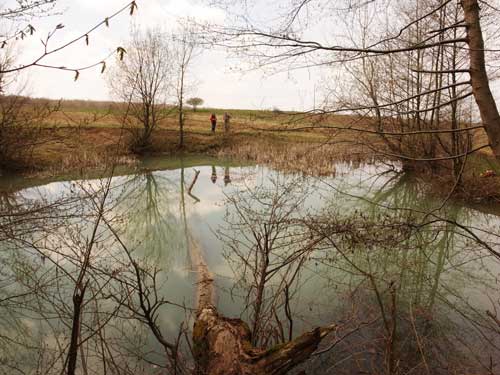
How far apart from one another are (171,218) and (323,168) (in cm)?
755

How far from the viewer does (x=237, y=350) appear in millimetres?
3068

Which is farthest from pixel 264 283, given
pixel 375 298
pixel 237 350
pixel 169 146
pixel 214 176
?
pixel 169 146

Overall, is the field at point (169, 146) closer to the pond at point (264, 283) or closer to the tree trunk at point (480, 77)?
the pond at point (264, 283)

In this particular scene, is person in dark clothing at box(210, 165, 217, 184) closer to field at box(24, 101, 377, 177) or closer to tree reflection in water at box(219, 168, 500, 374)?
field at box(24, 101, 377, 177)

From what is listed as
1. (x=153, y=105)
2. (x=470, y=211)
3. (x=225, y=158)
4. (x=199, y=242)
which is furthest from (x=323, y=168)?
(x=153, y=105)

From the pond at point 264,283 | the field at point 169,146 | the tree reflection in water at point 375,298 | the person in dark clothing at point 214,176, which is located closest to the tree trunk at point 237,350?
the pond at point 264,283

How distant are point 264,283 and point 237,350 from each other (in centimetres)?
90

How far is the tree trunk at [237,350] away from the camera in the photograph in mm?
2674

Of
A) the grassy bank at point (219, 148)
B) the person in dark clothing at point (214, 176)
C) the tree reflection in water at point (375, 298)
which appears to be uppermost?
the grassy bank at point (219, 148)

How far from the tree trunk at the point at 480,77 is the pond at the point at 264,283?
0.57 m

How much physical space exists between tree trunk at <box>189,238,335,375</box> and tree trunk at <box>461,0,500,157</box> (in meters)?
1.73

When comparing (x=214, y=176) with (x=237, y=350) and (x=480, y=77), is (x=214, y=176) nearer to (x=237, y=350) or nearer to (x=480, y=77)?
(x=237, y=350)

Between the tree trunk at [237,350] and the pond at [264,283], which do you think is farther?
the pond at [264,283]

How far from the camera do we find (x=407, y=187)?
13055 millimetres
